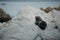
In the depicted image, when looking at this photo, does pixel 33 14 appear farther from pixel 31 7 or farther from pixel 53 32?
pixel 53 32

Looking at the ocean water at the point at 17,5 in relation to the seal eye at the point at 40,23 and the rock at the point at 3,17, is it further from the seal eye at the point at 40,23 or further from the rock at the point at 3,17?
the seal eye at the point at 40,23

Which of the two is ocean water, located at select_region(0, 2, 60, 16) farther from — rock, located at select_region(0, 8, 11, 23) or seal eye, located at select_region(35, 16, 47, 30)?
seal eye, located at select_region(35, 16, 47, 30)

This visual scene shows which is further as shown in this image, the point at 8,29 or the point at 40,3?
the point at 40,3

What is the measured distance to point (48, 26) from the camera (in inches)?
86.9

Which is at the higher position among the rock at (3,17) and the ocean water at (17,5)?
the ocean water at (17,5)

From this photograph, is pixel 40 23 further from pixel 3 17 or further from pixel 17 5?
pixel 3 17

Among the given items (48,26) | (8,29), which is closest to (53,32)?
(48,26)

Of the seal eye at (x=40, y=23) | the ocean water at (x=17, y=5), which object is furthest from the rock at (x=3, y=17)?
the seal eye at (x=40, y=23)

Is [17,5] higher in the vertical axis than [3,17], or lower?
higher

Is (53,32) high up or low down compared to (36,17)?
down

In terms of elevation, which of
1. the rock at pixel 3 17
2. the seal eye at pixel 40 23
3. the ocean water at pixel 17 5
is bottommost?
the seal eye at pixel 40 23

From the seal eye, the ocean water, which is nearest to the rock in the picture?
the ocean water

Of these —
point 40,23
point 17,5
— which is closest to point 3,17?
point 17,5

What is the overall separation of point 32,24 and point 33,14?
8.0 inches
